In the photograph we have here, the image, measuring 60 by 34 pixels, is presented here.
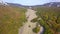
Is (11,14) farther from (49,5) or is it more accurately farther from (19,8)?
(49,5)

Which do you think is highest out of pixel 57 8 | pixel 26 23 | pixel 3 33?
pixel 57 8

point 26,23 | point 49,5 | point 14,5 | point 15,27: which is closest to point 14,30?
point 15,27

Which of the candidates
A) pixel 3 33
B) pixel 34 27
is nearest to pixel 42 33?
pixel 34 27

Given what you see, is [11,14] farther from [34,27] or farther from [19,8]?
[34,27]

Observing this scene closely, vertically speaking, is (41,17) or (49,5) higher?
(49,5)

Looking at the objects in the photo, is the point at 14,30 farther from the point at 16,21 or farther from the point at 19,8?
the point at 19,8

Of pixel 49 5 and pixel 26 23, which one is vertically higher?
pixel 49 5
